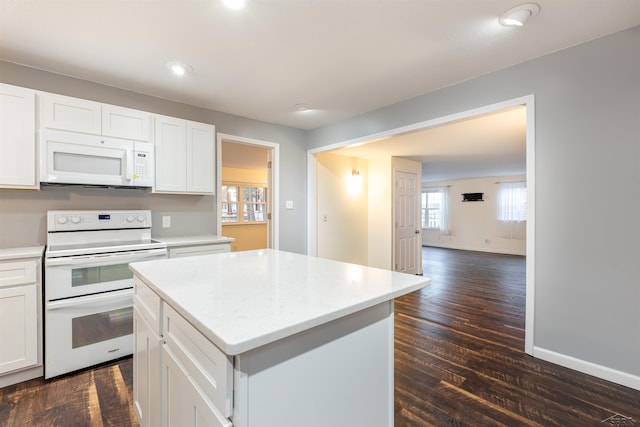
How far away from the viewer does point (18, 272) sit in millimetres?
1987

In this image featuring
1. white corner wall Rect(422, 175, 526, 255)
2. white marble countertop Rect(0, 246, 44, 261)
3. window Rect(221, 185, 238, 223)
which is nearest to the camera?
white marble countertop Rect(0, 246, 44, 261)

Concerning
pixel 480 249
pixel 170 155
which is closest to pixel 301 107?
pixel 170 155

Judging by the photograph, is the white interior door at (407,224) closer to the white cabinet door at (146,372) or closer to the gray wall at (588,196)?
the gray wall at (588,196)

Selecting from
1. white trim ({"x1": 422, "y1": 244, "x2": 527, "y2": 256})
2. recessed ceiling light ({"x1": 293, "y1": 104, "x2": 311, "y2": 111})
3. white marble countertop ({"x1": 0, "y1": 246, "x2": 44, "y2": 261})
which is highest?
recessed ceiling light ({"x1": 293, "y1": 104, "x2": 311, "y2": 111})

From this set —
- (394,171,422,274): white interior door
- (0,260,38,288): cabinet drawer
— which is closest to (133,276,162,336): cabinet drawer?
(0,260,38,288): cabinet drawer

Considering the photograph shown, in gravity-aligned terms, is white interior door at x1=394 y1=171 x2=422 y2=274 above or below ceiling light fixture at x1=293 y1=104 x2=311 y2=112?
below

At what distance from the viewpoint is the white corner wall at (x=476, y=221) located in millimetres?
8508

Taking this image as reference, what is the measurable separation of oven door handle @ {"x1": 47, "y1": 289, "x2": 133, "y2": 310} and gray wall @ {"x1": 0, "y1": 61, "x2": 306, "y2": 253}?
2.34 feet

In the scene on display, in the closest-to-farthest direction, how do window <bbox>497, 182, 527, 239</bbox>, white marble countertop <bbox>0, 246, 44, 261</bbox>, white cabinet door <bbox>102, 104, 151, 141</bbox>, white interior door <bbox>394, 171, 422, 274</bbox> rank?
white marble countertop <bbox>0, 246, 44, 261</bbox> → white cabinet door <bbox>102, 104, 151, 141</bbox> → white interior door <bbox>394, 171, 422, 274</bbox> → window <bbox>497, 182, 527, 239</bbox>

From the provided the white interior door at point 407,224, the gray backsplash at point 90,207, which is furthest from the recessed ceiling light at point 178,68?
the white interior door at point 407,224

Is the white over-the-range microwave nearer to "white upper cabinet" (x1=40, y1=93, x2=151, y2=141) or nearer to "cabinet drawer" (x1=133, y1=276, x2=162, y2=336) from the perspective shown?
"white upper cabinet" (x1=40, y1=93, x2=151, y2=141)

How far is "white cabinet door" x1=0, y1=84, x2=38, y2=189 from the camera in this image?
6.81ft

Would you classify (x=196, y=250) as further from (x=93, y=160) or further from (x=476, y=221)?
(x=476, y=221)

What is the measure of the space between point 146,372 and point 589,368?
2854 mm
